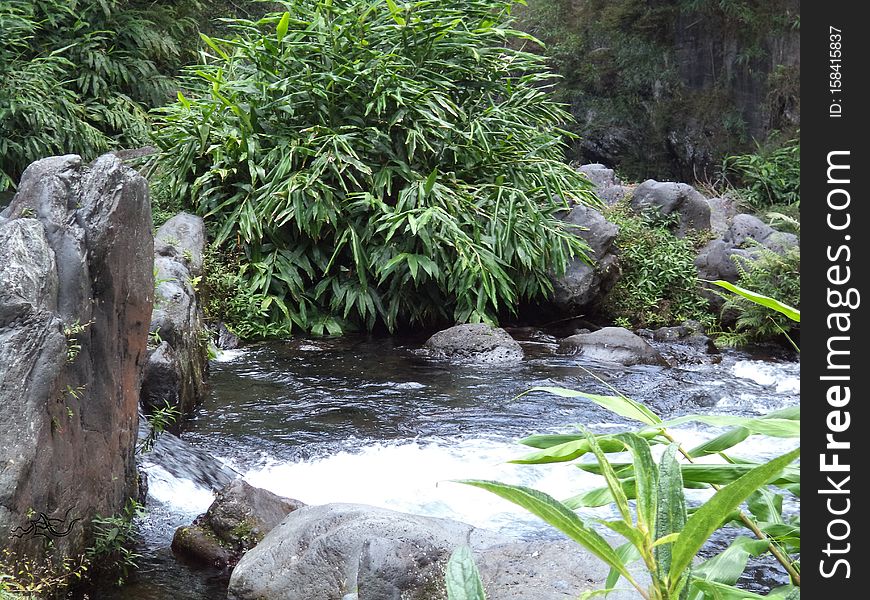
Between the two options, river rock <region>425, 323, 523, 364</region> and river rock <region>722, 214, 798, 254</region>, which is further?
river rock <region>722, 214, 798, 254</region>

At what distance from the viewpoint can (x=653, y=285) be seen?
9.16 m

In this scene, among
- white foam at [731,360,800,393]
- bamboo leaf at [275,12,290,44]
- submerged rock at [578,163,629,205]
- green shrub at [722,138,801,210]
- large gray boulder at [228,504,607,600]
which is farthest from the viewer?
green shrub at [722,138,801,210]

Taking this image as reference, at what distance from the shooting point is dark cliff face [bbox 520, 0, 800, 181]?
14.0 meters

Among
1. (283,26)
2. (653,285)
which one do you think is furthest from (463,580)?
(653,285)

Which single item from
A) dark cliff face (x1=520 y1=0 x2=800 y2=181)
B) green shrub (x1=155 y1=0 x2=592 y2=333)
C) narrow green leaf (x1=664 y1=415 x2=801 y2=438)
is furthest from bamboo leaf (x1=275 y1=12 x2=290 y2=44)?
dark cliff face (x1=520 y1=0 x2=800 y2=181)

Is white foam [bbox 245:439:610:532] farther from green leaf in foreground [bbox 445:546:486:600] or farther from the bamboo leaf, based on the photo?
the bamboo leaf

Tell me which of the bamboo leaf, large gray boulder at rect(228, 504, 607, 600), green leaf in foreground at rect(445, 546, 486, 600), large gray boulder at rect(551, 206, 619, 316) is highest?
the bamboo leaf

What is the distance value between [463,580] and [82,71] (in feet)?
42.4

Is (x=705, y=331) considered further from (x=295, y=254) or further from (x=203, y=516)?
(x=203, y=516)

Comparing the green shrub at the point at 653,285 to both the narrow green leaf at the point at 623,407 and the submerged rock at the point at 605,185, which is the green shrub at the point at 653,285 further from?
the narrow green leaf at the point at 623,407

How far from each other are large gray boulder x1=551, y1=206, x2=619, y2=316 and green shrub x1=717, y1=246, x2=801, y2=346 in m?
1.26

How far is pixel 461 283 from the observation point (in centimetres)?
793

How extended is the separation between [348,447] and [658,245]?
19.3 ft

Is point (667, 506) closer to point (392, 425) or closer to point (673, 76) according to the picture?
point (392, 425)
